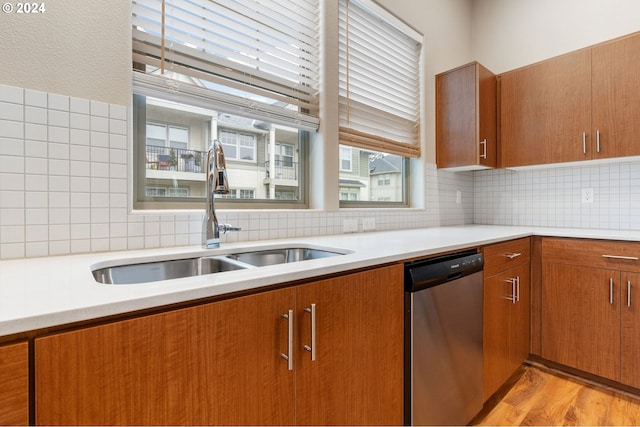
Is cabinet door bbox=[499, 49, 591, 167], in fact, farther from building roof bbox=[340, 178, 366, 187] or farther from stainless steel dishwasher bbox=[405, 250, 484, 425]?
stainless steel dishwasher bbox=[405, 250, 484, 425]

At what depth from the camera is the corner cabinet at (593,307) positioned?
1.76 metres

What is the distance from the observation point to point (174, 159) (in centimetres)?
150

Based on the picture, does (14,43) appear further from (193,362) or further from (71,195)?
(193,362)

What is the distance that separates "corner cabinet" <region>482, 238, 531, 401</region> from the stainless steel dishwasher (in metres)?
0.13

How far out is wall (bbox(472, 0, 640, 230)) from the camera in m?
2.25

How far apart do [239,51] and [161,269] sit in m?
1.13

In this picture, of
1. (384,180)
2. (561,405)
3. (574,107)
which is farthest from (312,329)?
(574,107)

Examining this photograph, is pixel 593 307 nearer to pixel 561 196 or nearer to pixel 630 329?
pixel 630 329

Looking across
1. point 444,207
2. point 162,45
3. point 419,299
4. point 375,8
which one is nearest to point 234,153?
point 162,45

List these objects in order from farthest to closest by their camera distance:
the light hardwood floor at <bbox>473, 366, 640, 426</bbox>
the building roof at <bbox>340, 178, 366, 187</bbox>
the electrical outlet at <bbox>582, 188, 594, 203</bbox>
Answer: the electrical outlet at <bbox>582, 188, 594, 203</bbox>
the building roof at <bbox>340, 178, 366, 187</bbox>
the light hardwood floor at <bbox>473, 366, 640, 426</bbox>

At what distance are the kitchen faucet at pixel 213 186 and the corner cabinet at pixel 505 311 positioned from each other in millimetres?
1317

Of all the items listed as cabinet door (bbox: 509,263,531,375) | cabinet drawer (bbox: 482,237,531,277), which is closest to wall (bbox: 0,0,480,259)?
cabinet drawer (bbox: 482,237,531,277)

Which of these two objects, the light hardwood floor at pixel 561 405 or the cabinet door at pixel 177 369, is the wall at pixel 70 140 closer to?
the cabinet door at pixel 177 369

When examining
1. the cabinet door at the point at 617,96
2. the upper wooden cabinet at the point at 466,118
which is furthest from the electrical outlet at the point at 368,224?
the cabinet door at the point at 617,96
